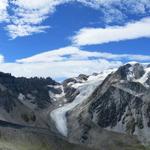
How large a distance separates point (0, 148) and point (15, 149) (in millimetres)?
12163

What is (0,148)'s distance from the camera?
607ft

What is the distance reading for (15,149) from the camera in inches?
7721
